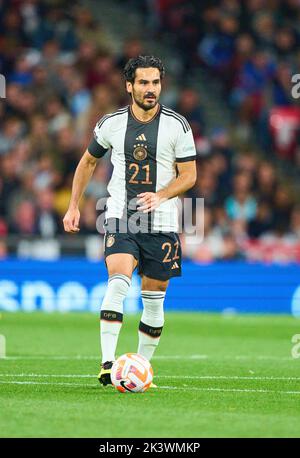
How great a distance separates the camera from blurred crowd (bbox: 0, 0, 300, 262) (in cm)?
1795

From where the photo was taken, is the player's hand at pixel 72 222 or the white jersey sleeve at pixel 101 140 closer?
the player's hand at pixel 72 222

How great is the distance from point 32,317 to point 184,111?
18.4ft

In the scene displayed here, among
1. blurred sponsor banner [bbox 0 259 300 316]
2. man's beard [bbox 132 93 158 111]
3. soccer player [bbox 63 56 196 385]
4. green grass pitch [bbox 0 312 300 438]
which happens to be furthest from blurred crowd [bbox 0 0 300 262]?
man's beard [bbox 132 93 158 111]

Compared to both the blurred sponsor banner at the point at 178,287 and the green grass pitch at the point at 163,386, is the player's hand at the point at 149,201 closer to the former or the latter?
the green grass pitch at the point at 163,386

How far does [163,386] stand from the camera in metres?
8.80

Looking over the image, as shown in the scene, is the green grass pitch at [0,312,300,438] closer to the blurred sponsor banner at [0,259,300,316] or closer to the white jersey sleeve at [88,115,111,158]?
the white jersey sleeve at [88,115,111,158]

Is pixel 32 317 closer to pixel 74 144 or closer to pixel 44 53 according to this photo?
pixel 74 144

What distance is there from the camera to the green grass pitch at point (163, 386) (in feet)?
22.0

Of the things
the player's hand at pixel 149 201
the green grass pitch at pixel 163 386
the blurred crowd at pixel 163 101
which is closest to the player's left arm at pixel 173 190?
the player's hand at pixel 149 201

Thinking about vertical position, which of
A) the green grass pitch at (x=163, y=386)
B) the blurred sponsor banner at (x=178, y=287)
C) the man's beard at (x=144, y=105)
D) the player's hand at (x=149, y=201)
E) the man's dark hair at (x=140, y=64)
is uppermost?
the man's dark hair at (x=140, y=64)

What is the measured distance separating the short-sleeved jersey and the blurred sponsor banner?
800 centimetres

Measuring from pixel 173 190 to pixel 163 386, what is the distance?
1.47 metres

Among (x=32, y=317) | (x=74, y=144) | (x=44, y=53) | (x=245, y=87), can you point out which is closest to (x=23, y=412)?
(x=32, y=317)

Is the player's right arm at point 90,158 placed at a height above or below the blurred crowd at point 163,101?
below
